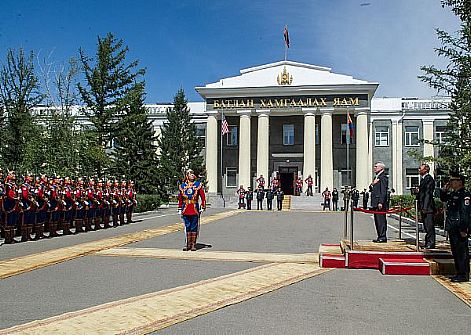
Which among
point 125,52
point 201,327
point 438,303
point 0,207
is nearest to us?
point 201,327

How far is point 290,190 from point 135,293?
169 feet

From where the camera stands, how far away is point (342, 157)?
59.7 metres

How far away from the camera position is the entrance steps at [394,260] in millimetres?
11273

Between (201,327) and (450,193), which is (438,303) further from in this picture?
(201,327)

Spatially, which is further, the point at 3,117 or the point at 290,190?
the point at 290,190

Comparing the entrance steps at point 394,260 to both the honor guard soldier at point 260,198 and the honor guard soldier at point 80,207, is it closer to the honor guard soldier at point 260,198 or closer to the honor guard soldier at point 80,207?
the honor guard soldier at point 80,207

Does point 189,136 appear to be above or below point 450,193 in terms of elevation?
above

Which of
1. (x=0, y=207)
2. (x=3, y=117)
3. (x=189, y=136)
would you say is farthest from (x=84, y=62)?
(x=0, y=207)

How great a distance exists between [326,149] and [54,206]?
4026cm

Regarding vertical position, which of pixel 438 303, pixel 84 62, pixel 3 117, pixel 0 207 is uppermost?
pixel 84 62

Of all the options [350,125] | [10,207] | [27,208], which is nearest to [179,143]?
[350,125]

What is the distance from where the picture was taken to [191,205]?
14.5 m

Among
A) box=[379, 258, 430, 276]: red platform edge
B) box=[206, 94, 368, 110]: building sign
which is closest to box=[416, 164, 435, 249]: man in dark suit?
box=[379, 258, 430, 276]: red platform edge

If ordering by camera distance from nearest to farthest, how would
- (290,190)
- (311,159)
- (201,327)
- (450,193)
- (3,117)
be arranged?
(201,327)
(450,193)
(3,117)
(311,159)
(290,190)
